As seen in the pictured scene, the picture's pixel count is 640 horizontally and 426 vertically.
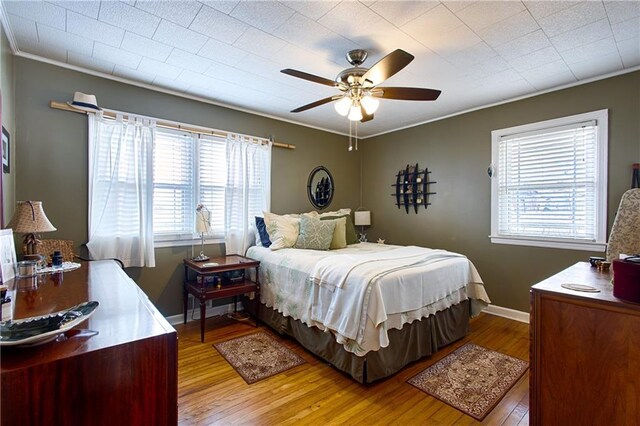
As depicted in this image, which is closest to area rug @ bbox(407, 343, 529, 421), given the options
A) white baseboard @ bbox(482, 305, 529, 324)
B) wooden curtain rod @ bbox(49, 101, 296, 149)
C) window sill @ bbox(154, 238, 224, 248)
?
white baseboard @ bbox(482, 305, 529, 324)

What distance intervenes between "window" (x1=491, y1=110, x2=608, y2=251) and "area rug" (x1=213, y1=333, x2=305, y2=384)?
272cm

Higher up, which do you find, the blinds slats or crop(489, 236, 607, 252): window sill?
the blinds slats

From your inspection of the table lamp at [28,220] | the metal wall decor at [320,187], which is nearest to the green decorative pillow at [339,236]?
the metal wall decor at [320,187]

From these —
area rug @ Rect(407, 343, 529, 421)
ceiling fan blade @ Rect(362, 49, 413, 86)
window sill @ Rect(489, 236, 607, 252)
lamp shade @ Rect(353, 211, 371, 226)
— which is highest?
ceiling fan blade @ Rect(362, 49, 413, 86)

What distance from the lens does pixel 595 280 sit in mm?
1570

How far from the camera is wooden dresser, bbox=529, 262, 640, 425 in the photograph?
3.91 ft

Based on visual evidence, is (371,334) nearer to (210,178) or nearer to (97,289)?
(97,289)

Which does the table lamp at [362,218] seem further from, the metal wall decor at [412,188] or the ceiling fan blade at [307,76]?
the ceiling fan blade at [307,76]

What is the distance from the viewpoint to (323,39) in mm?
2182

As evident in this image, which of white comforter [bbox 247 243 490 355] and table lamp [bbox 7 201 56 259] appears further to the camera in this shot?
white comforter [bbox 247 243 490 355]

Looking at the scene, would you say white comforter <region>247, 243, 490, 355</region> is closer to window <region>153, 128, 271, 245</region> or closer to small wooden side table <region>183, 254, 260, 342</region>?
small wooden side table <region>183, 254, 260, 342</region>

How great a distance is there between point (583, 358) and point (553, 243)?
7.51 feet

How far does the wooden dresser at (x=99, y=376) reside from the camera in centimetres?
72

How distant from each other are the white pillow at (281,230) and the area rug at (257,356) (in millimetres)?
983
